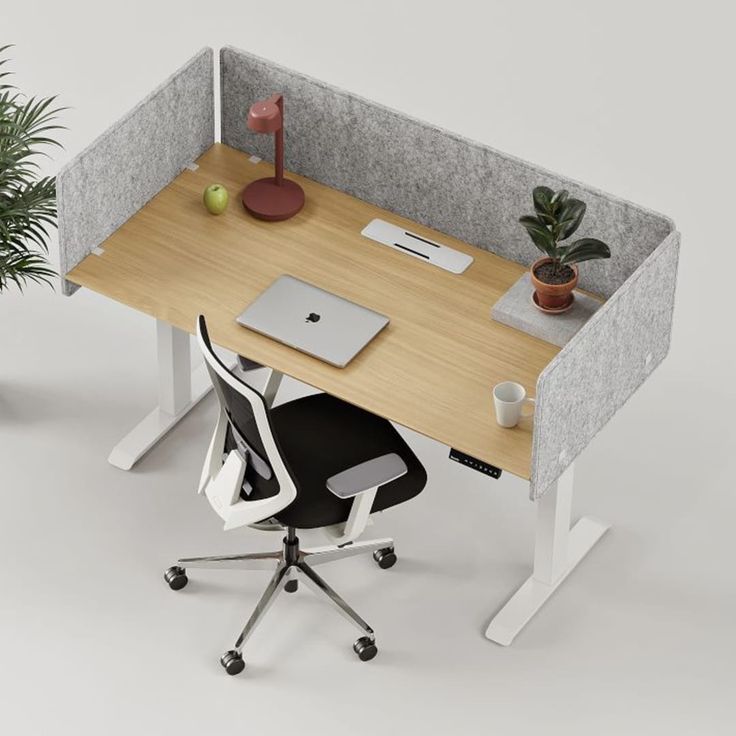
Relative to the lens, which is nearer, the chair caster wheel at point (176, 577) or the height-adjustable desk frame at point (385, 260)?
the height-adjustable desk frame at point (385, 260)

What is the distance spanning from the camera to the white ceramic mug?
526cm

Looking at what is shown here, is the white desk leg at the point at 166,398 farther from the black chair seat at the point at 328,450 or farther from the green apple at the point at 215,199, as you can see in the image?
the black chair seat at the point at 328,450

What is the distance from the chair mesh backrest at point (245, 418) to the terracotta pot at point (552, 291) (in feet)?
2.74

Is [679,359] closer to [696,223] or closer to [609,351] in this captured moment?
[696,223]

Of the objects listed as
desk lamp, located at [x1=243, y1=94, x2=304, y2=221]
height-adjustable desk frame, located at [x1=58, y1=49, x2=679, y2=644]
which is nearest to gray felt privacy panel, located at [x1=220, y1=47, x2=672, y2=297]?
height-adjustable desk frame, located at [x1=58, y1=49, x2=679, y2=644]

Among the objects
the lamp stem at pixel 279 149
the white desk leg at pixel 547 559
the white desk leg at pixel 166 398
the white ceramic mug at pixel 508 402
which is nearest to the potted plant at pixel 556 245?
the white ceramic mug at pixel 508 402

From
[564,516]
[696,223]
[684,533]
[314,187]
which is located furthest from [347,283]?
[696,223]

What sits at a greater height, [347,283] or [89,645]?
[347,283]

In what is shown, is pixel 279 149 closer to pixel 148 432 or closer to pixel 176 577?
pixel 148 432

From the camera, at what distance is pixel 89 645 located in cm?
569

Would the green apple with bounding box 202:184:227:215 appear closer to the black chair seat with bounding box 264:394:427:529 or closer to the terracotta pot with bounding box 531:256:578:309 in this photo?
the black chair seat with bounding box 264:394:427:529

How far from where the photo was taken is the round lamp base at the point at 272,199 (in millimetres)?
5875

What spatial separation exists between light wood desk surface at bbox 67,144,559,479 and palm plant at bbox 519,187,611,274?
27cm

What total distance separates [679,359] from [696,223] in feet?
1.97
